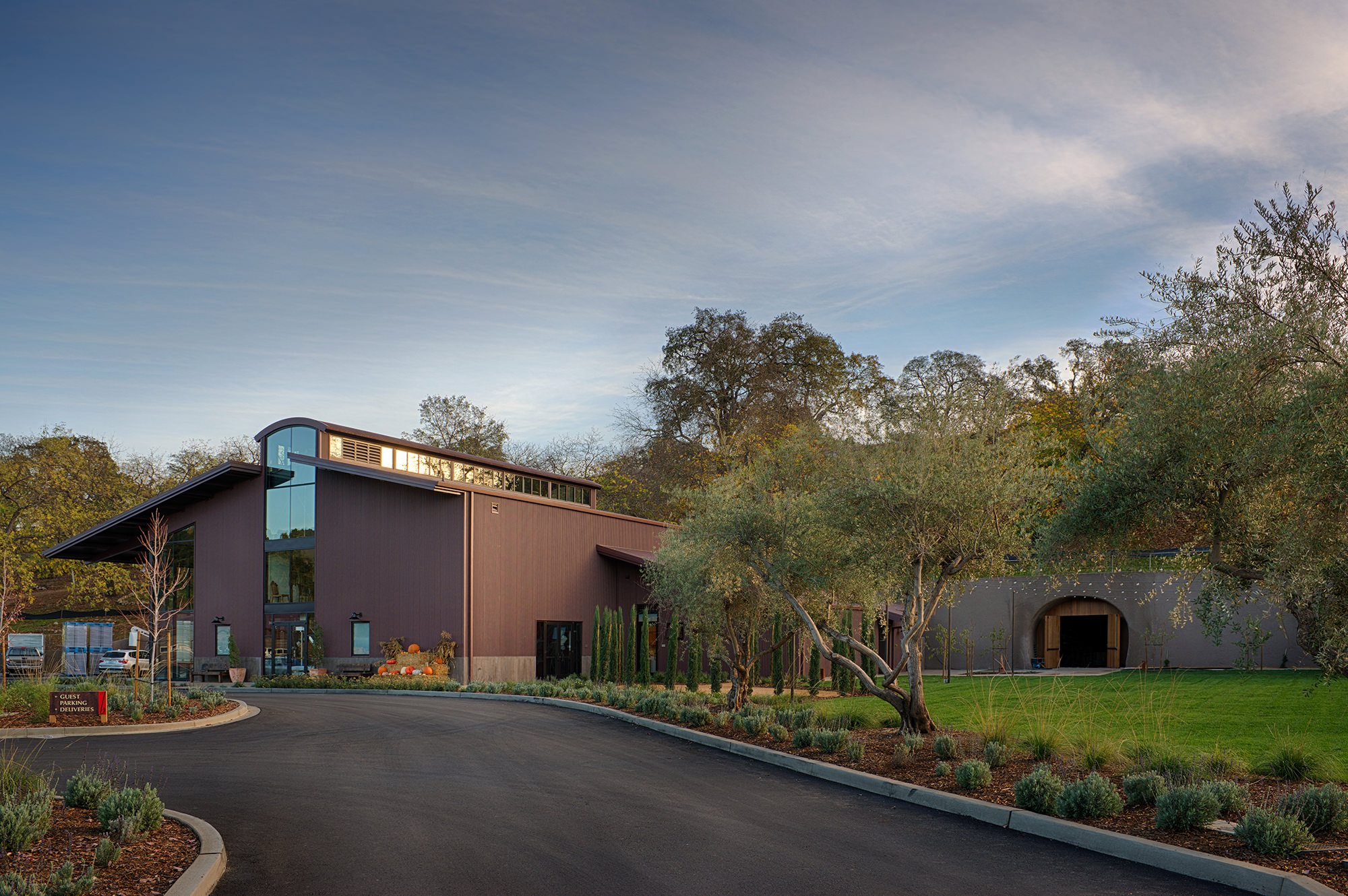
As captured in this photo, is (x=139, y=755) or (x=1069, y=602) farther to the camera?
(x=1069, y=602)

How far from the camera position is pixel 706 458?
45500 millimetres

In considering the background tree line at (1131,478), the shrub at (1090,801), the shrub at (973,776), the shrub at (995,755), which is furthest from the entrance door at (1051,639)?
the shrub at (1090,801)

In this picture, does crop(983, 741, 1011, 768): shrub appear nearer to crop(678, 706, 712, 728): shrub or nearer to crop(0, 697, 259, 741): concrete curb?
crop(678, 706, 712, 728): shrub

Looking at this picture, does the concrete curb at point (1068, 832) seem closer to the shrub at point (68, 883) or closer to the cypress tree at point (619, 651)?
the shrub at point (68, 883)

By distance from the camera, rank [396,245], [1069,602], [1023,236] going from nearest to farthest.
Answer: [1023,236], [396,245], [1069,602]

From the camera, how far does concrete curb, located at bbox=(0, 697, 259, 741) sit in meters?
16.9

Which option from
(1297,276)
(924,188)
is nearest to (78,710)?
(924,188)

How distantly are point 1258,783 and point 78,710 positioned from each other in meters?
19.1

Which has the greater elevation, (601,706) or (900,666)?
(900,666)

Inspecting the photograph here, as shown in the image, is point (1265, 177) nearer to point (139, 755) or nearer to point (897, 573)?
point (897, 573)

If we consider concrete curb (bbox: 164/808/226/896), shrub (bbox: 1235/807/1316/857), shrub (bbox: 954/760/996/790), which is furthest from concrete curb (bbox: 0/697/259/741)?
shrub (bbox: 1235/807/1316/857)

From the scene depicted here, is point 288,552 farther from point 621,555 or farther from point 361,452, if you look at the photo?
point 621,555

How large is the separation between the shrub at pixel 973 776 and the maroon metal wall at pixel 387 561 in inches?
932

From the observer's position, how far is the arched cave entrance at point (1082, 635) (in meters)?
36.5
